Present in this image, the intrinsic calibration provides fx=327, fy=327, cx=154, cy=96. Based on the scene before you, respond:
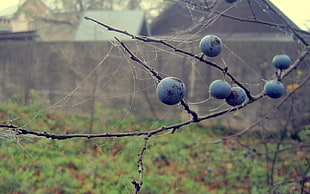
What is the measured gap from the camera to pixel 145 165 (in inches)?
195

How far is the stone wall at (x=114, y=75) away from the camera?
6.67m

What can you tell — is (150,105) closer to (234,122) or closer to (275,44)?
(234,122)

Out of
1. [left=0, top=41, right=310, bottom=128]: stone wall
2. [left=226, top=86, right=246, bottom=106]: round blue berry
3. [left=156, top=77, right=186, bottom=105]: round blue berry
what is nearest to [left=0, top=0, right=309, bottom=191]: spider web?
[left=0, top=41, right=310, bottom=128]: stone wall

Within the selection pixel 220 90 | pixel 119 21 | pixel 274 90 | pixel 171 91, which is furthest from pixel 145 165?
pixel 119 21

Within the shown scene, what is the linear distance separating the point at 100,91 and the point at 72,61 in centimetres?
99

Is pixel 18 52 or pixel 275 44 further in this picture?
pixel 18 52

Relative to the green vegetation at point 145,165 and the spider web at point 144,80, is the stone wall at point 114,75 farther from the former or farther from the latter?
the green vegetation at point 145,165

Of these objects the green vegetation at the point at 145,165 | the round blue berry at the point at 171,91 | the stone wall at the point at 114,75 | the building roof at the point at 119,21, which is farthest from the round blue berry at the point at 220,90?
the building roof at the point at 119,21

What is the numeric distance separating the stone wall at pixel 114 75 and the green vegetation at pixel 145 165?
94 cm

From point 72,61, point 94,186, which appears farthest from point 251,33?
point 94,186

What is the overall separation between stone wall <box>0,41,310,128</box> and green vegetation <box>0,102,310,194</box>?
0.94m

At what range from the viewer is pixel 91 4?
50.0ft

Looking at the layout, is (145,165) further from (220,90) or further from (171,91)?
(171,91)

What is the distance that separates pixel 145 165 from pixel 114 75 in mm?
2611
